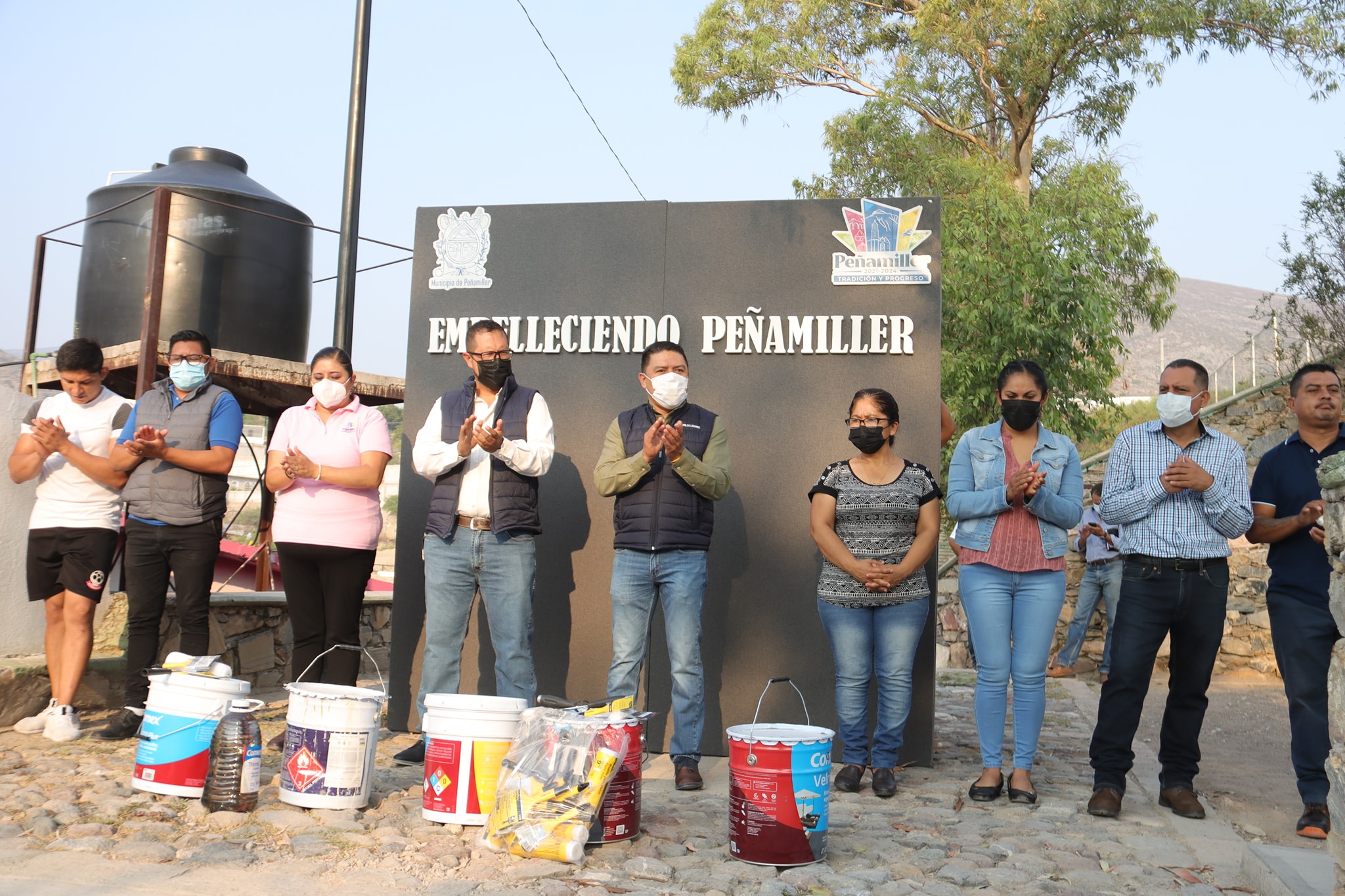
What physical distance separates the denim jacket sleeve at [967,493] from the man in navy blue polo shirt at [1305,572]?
801mm

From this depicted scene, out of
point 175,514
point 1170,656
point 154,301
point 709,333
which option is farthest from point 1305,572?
point 154,301

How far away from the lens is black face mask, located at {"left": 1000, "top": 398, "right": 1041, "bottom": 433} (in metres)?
4.45

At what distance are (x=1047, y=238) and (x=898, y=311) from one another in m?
9.36

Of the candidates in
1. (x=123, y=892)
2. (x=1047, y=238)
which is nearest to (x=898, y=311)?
(x=123, y=892)

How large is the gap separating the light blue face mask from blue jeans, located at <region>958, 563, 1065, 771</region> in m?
3.71

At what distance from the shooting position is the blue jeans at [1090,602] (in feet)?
30.2

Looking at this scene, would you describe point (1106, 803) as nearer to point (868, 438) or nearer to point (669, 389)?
point (868, 438)

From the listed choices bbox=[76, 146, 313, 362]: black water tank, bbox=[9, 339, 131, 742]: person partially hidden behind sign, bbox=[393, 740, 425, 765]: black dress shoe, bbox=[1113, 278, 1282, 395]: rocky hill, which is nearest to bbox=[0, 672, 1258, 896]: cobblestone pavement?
bbox=[393, 740, 425, 765]: black dress shoe

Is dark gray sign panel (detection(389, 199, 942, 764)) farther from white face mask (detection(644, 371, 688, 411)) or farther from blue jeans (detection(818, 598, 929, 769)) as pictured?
white face mask (detection(644, 371, 688, 411))

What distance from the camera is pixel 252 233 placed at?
805 cm

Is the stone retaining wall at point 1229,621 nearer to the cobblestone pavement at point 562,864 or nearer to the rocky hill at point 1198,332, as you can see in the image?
the cobblestone pavement at point 562,864

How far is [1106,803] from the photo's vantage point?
4121 millimetres

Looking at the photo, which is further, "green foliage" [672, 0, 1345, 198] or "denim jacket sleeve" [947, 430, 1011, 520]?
"green foliage" [672, 0, 1345, 198]

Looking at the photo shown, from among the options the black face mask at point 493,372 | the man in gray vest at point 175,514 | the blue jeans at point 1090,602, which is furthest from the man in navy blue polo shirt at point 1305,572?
the blue jeans at point 1090,602
